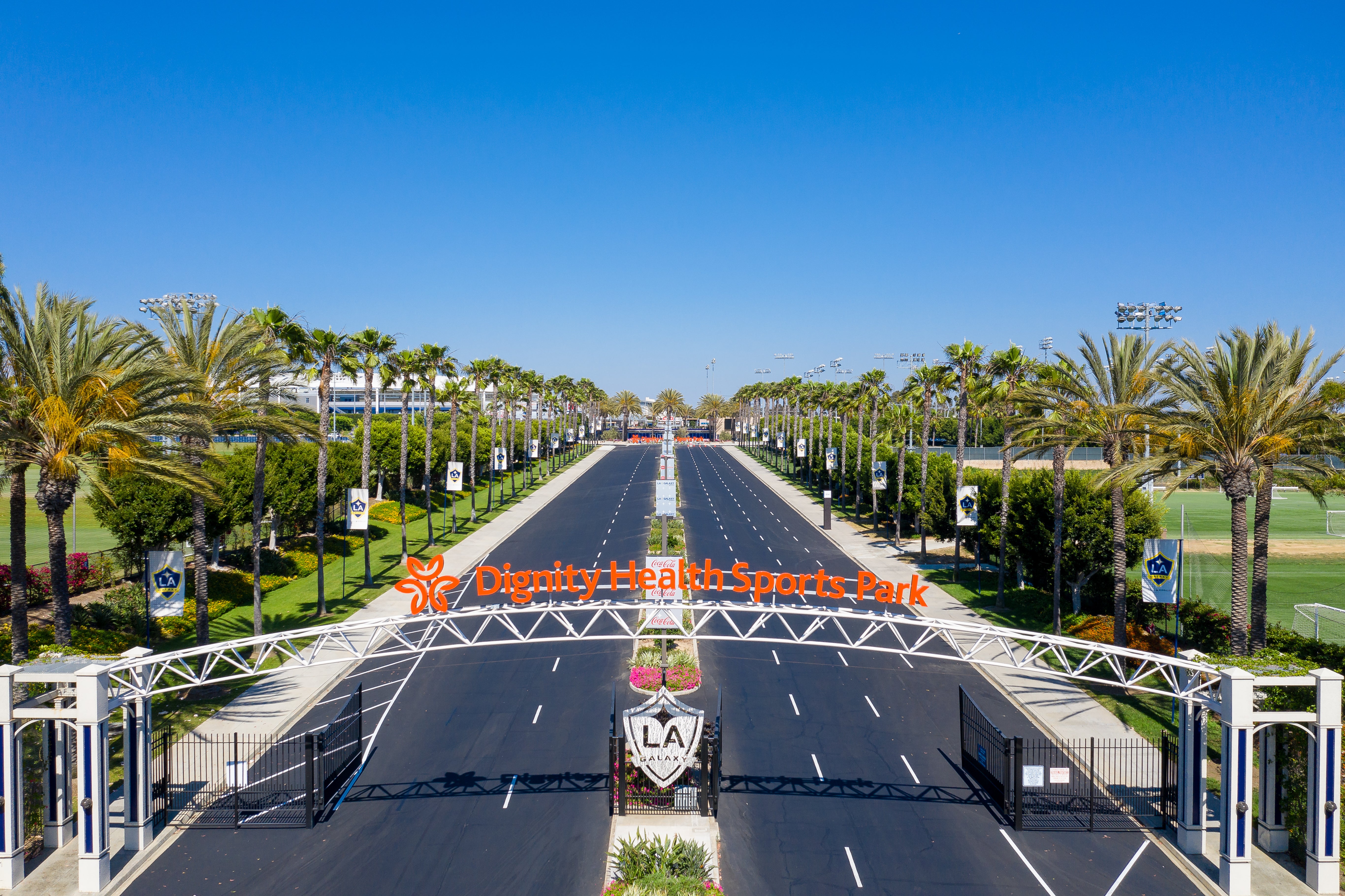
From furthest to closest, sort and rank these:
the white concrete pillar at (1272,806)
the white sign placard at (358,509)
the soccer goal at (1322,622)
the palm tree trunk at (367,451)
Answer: the palm tree trunk at (367,451) < the white sign placard at (358,509) < the soccer goal at (1322,622) < the white concrete pillar at (1272,806)

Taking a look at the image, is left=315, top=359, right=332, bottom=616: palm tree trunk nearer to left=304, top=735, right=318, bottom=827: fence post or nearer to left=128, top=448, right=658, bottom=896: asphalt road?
left=128, top=448, right=658, bottom=896: asphalt road

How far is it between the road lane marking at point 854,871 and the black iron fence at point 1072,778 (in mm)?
3470

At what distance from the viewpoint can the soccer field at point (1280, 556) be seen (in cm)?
4303

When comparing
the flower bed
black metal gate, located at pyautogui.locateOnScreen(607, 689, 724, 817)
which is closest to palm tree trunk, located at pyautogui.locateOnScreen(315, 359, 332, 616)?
the flower bed

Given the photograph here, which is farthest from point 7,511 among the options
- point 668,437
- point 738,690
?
point 738,690

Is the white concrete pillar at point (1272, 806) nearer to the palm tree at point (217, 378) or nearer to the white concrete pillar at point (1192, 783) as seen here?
the white concrete pillar at point (1192, 783)

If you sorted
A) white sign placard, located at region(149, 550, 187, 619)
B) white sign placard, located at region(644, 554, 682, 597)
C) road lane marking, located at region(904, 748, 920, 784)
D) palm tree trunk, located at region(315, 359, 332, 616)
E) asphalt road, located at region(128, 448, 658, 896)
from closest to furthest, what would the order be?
asphalt road, located at region(128, 448, 658, 896) → road lane marking, located at region(904, 748, 920, 784) → white sign placard, located at region(644, 554, 682, 597) → white sign placard, located at region(149, 550, 187, 619) → palm tree trunk, located at region(315, 359, 332, 616)

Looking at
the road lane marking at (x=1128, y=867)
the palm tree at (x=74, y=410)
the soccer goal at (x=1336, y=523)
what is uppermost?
the palm tree at (x=74, y=410)

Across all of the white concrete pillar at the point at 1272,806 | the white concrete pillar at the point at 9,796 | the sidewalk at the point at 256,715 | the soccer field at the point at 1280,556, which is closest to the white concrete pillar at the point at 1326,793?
the white concrete pillar at the point at 1272,806

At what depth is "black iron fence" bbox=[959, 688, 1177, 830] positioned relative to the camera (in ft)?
70.1

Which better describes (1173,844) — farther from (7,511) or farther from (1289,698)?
(7,511)

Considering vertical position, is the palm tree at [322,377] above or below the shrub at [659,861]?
above

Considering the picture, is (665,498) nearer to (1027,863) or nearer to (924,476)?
(924,476)

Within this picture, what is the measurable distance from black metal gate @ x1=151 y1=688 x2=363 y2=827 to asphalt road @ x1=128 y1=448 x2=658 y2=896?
0.53 metres
